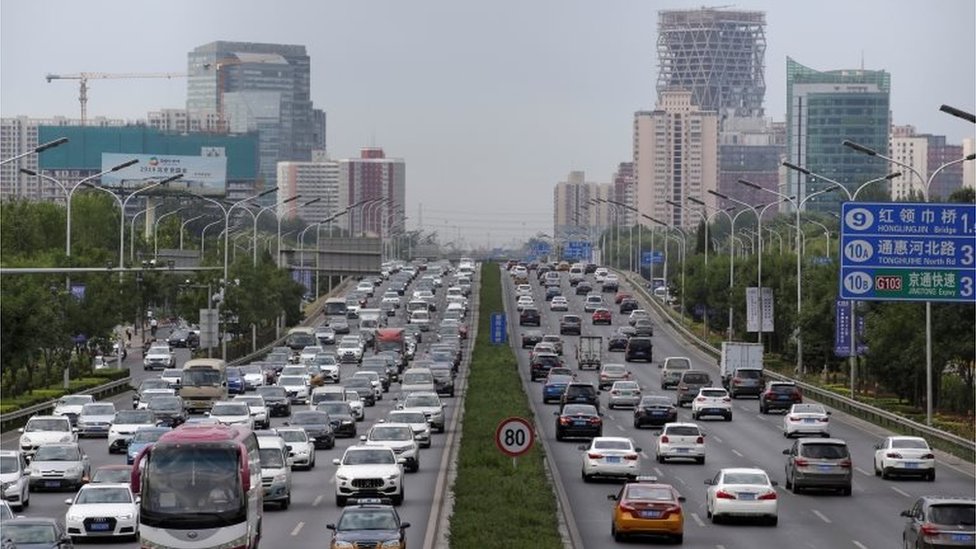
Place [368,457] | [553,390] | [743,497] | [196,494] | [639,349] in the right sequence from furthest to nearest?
[639,349] → [553,390] → [368,457] → [743,497] → [196,494]

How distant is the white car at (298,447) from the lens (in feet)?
177

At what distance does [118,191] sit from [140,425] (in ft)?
453

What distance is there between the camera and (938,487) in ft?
170

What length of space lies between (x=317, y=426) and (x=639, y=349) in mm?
55701

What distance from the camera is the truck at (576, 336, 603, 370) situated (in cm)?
10975

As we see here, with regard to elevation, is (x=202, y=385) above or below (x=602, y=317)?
below

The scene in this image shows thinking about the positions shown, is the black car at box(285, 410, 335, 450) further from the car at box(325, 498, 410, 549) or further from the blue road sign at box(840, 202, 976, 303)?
the car at box(325, 498, 410, 549)

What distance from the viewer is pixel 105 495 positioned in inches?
1519

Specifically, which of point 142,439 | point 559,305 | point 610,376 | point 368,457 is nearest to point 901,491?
point 368,457

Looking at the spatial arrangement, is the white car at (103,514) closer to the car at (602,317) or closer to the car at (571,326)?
the car at (571,326)

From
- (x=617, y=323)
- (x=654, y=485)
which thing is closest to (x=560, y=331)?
(x=617, y=323)

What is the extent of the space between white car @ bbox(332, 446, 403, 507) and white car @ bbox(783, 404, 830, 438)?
26251 mm

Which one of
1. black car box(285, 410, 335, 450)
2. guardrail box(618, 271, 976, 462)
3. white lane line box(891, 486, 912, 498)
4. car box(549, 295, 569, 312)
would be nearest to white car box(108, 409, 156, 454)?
black car box(285, 410, 335, 450)

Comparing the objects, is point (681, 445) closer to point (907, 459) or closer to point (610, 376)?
point (907, 459)
